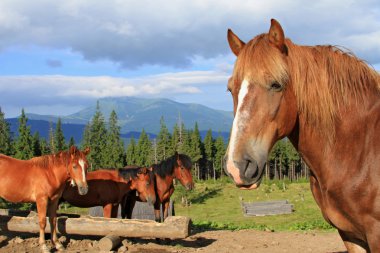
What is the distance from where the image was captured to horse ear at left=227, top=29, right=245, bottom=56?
3.03m

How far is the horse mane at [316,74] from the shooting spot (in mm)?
2691

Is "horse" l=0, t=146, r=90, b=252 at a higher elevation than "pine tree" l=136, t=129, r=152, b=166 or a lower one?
lower

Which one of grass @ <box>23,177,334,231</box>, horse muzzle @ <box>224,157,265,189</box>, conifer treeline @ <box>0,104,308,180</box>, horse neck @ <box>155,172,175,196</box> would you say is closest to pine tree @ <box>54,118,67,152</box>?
conifer treeline @ <box>0,104,308,180</box>

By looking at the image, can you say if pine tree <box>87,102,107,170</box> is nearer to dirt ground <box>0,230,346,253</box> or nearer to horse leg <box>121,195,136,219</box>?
horse leg <box>121,195,136,219</box>

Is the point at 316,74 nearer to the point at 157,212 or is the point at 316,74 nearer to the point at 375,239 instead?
the point at 375,239

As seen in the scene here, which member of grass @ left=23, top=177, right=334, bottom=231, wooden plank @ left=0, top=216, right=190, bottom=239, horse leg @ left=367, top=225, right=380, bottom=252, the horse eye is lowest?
grass @ left=23, top=177, right=334, bottom=231

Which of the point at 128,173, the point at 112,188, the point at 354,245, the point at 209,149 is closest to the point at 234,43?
the point at 354,245

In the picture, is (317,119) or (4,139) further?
(4,139)

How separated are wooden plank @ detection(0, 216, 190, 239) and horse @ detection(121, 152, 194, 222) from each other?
91.8 inches

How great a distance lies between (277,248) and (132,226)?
358 cm

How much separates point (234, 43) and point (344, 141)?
1.09 m

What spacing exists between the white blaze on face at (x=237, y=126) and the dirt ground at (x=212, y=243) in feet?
23.7

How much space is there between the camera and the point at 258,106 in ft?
8.64

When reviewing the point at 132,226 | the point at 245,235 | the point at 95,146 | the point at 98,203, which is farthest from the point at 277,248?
the point at 95,146
